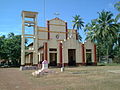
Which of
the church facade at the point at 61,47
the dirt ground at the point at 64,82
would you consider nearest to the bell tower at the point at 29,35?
the church facade at the point at 61,47

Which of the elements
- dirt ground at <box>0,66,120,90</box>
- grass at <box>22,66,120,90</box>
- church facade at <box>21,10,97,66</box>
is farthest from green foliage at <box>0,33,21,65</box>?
grass at <box>22,66,120,90</box>

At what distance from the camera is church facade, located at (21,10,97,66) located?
38.3m

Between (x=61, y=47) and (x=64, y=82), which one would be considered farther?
(x=61, y=47)

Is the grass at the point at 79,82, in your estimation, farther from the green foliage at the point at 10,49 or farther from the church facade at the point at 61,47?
the green foliage at the point at 10,49

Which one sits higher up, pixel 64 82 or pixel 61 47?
pixel 61 47

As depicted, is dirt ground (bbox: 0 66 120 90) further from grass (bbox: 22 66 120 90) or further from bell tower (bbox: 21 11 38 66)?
bell tower (bbox: 21 11 38 66)

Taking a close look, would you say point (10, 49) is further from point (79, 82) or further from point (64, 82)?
point (79, 82)

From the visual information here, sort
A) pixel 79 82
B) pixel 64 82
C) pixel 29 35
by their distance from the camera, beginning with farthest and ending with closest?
pixel 29 35 < pixel 64 82 < pixel 79 82

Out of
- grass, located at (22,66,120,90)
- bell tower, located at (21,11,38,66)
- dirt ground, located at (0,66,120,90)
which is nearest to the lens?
grass, located at (22,66,120,90)

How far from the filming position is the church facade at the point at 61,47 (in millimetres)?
38281

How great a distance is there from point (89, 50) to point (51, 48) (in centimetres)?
938

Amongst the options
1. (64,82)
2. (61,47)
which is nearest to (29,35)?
(61,47)

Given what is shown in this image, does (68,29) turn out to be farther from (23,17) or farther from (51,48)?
(23,17)

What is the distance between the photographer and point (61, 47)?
38219mm
